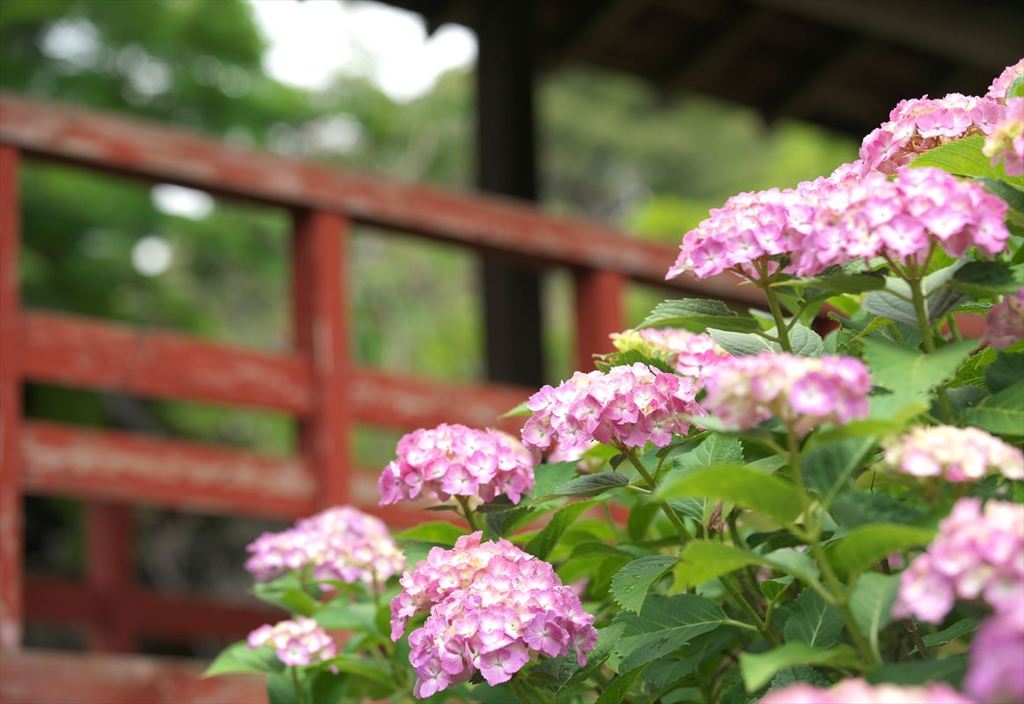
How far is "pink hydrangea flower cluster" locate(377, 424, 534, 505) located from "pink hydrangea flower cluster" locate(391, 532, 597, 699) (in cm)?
10

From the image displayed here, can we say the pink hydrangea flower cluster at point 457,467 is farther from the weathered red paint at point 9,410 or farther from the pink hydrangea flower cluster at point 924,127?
the weathered red paint at point 9,410

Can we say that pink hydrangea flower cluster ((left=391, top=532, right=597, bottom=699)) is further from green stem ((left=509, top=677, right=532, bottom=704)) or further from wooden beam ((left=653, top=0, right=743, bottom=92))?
wooden beam ((left=653, top=0, right=743, bottom=92))

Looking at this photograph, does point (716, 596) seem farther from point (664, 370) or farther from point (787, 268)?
point (787, 268)

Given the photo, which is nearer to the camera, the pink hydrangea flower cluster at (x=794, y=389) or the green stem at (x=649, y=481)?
the pink hydrangea flower cluster at (x=794, y=389)

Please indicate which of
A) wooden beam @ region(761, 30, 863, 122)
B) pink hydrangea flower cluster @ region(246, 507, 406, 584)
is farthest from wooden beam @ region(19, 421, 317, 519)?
wooden beam @ region(761, 30, 863, 122)

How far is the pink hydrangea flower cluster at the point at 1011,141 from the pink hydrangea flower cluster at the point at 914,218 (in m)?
0.06

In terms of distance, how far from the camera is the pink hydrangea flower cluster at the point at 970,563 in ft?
2.74

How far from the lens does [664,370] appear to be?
1.36m

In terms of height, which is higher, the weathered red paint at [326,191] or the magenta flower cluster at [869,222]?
the weathered red paint at [326,191]

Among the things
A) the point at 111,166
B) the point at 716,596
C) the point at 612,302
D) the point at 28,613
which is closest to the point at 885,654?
the point at 716,596

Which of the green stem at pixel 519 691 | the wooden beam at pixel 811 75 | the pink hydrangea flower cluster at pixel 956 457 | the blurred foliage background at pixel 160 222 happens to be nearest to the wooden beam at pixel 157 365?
the blurred foliage background at pixel 160 222

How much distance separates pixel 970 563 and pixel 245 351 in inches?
112

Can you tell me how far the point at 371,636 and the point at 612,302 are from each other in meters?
2.32

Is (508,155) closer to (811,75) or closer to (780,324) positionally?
(811,75)
